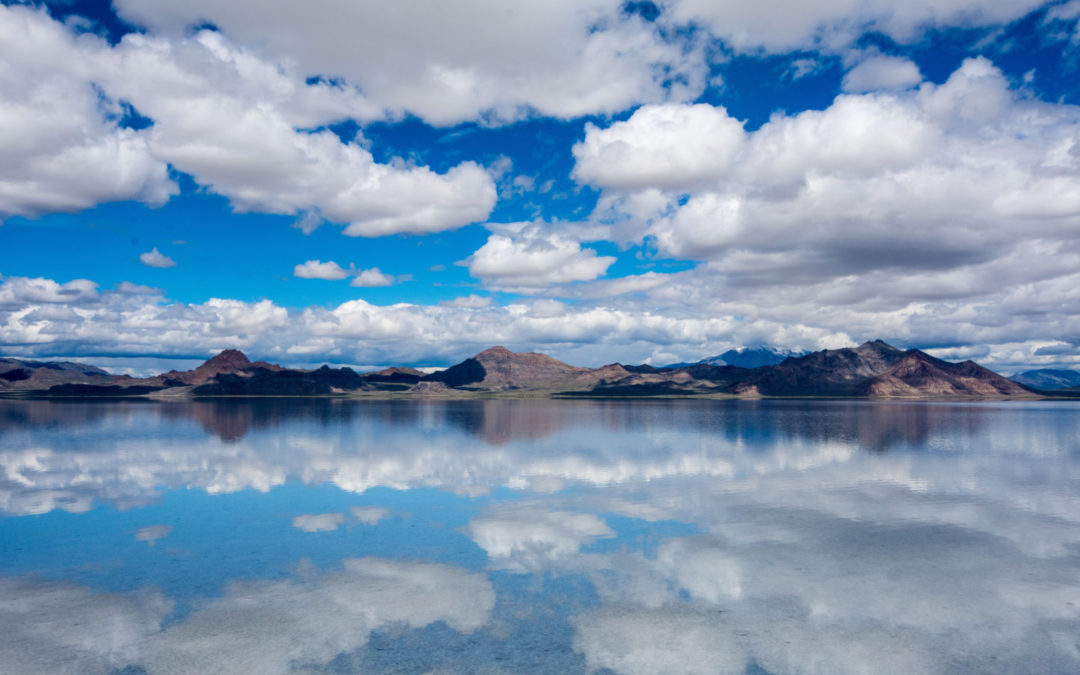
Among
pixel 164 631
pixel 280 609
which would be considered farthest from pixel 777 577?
pixel 164 631

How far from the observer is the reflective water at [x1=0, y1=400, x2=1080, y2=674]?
59.9ft

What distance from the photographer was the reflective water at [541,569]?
18.2 meters

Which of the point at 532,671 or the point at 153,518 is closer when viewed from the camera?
Result: the point at 532,671

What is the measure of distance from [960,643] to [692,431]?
77476 mm

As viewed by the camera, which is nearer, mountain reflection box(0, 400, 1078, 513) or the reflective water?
the reflective water

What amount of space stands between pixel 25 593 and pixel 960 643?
30180 millimetres

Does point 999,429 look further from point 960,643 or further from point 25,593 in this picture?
point 25,593

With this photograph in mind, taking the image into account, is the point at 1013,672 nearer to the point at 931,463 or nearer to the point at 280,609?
the point at 280,609

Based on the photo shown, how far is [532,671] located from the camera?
17016mm

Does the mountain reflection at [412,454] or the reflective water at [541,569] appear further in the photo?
the mountain reflection at [412,454]

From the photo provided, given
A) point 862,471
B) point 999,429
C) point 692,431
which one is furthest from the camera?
point 999,429

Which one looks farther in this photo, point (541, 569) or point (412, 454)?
point (412, 454)

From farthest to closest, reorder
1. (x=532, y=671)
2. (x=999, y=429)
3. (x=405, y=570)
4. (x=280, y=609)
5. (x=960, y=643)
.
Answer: (x=999, y=429) → (x=405, y=570) → (x=280, y=609) → (x=960, y=643) → (x=532, y=671)

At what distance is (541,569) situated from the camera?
2552cm
